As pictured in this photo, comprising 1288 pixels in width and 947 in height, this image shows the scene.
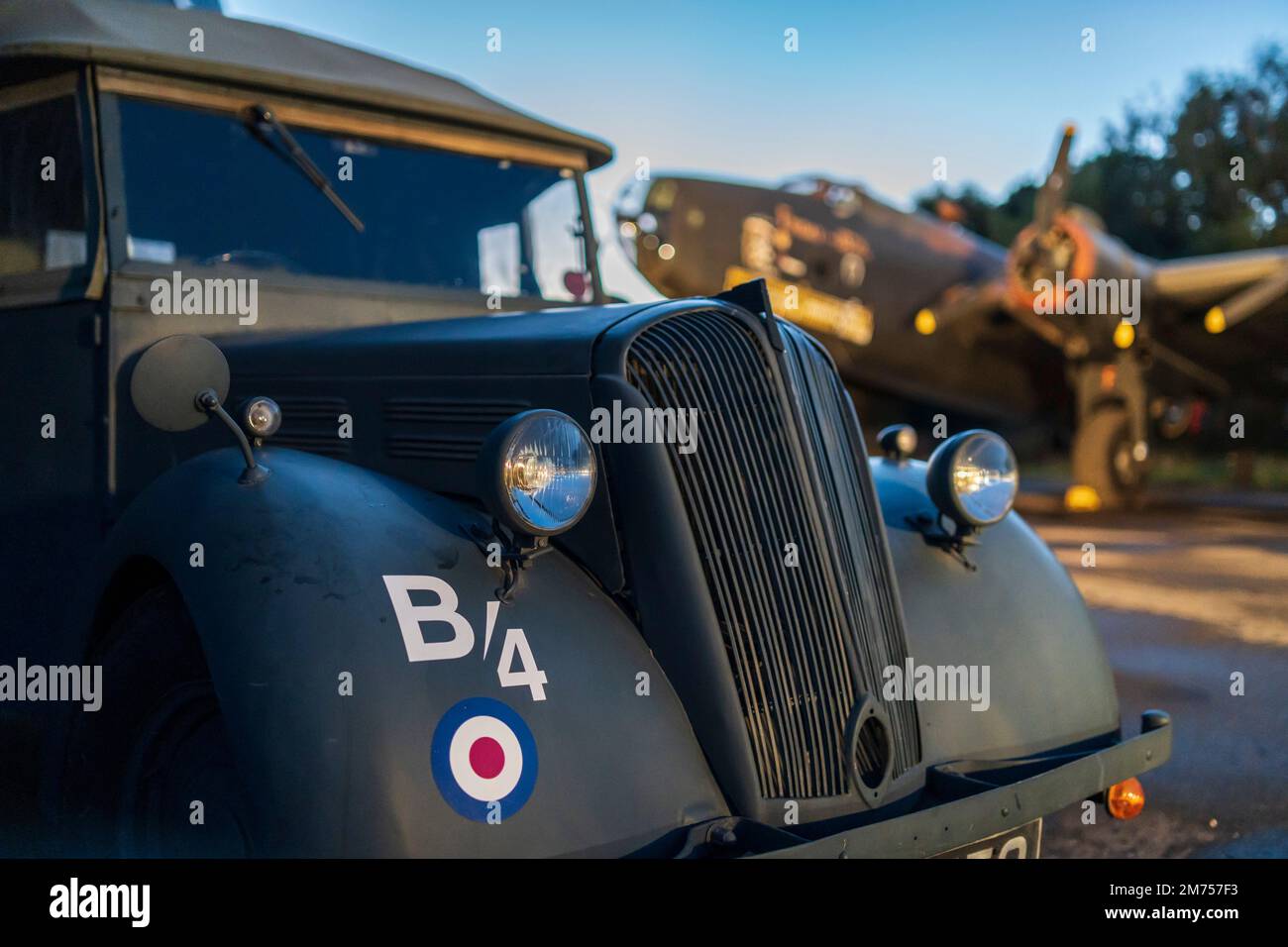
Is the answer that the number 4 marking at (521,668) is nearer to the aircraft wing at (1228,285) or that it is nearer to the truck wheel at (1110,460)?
the truck wheel at (1110,460)

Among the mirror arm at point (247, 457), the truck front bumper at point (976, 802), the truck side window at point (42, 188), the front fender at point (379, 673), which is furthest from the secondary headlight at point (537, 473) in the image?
the truck side window at point (42, 188)

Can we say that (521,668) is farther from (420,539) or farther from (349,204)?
(349,204)

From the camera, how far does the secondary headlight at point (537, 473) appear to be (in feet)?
7.71

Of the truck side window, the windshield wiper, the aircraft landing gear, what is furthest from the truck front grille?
the aircraft landing gear

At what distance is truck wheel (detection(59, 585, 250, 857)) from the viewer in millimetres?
2375

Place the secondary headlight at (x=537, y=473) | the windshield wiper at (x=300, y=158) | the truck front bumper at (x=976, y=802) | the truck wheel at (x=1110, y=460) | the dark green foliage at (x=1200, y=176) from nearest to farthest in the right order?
the truck front bumper at (x=976, y=802) < the secondary headlight at (x=537, y=473) < the windshield wiper at (x=300, y=158) < the truck wheel at (x=1110, y=460) < the dark green foliage at (x=1200, y=176)

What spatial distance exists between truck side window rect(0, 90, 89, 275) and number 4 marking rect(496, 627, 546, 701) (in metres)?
1.78

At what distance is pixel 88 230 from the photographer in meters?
3.21

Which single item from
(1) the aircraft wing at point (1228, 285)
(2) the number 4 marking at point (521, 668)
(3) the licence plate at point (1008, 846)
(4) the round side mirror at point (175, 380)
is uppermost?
(1) the aircraft wing at point (1228, 285)

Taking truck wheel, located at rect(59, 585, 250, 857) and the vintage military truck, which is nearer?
the vintage military truck

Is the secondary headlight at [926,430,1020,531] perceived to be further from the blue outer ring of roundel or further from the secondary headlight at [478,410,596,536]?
the blue outer ring of roundel
